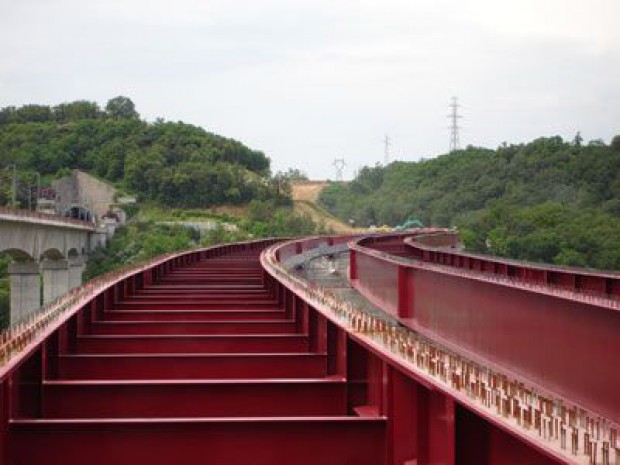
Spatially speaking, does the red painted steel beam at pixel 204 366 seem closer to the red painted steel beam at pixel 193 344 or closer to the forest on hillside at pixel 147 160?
the red painted steel beam at pixel 193 344

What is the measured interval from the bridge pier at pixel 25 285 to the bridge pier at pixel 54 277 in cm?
753

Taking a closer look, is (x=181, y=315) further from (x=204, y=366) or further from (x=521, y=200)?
(x=521, y=200)

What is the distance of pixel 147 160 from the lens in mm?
138125

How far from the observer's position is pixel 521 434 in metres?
5.37

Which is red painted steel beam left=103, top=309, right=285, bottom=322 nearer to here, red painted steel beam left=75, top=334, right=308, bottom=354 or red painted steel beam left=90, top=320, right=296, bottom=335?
red painted steel beam left=90, top=320, right=296, bottom=335

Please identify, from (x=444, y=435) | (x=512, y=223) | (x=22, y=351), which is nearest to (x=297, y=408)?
(x=22, y=351)

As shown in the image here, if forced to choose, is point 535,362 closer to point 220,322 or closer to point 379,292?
point 220,322

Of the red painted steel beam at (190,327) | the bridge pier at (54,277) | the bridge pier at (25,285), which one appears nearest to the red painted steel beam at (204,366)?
the red painted steel beam at (190,327)

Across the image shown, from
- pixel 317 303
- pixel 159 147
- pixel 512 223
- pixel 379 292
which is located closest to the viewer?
pixel 317 303

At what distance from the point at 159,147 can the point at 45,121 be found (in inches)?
2159

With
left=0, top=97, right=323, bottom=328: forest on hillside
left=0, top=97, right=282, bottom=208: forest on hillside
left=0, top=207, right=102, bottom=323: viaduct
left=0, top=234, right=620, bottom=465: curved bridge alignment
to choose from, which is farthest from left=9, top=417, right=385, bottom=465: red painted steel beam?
left=0, top=97, right=282, bottom=208: forest on hillside

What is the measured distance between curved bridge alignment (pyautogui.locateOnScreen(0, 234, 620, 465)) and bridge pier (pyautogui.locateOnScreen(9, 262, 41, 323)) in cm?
4664

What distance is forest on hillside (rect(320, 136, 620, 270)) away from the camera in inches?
2239

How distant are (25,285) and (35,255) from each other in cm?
189
